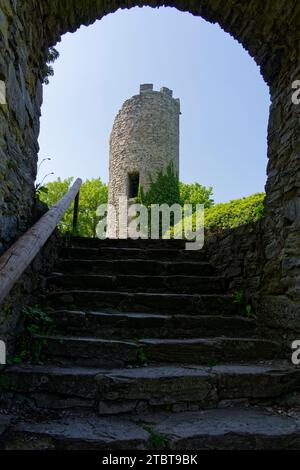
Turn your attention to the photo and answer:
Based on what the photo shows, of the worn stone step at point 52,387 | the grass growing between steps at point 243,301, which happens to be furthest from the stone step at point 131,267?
the worn stone step at point 52,387

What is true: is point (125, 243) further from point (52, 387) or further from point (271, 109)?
point (52, 387)

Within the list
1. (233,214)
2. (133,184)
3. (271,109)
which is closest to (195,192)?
(133,184)

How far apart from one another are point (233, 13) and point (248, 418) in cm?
300

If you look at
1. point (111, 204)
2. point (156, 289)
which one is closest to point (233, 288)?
point (156, 289)

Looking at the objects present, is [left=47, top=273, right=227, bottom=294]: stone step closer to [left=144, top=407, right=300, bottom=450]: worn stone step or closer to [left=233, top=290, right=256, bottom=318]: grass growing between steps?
[left=233, top=290, right=256, bottom=318]: grass growing between steps

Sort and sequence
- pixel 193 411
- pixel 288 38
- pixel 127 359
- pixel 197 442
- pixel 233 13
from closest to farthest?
pixel 197 442 → pixel 193 411 → pixel 127 359 → pixel 288 38 → pixel 233 13

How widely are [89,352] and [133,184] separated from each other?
1230cm

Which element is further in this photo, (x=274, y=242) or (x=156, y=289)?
(x=156, y=289)

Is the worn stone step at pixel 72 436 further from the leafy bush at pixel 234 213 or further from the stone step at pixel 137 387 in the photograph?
the leafy bush at pixel 234 213

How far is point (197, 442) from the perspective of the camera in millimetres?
1499

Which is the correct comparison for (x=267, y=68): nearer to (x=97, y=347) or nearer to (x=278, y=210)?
(x=278, y=210)

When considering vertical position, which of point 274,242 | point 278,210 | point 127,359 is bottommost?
point 127,359

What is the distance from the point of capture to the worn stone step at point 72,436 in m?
1.44

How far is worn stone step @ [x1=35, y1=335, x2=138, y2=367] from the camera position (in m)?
2.11
